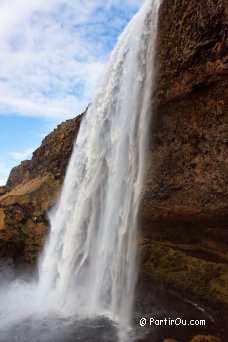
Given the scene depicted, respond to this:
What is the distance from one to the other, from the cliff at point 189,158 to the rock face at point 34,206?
7575 millimetres

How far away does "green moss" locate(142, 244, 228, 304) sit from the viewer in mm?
11641

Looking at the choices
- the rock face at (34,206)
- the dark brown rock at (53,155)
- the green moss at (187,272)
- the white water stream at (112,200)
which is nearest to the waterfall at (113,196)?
the white water stream at (112,200)

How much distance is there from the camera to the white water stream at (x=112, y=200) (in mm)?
13180

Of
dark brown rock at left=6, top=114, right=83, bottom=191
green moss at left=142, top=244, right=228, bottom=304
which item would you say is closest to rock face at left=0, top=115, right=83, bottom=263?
dark brown rock at left=6, top=114, right=83, bottom=191

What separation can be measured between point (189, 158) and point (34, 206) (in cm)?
1042

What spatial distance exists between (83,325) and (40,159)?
45.0 feet

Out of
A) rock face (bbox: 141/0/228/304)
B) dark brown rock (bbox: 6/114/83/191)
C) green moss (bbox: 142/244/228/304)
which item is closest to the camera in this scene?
rock face (bbox: 141/0/228/304)

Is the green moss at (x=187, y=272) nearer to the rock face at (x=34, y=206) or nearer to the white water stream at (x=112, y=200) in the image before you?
the white water stream at (x=112, y=200)

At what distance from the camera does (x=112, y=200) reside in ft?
44.6

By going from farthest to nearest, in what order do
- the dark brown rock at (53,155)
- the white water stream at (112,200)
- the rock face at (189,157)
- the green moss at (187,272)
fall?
the dark brown rock at (53,155)
the white water stream at (112,200)
the green moss at (187,272)
the rock face at (189,157)

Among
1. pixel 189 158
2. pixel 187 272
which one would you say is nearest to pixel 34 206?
pixel 187 272

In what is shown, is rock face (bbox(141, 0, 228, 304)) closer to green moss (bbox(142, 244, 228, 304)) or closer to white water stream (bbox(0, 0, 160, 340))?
green moss (bbox(142, 244, 228, 304))

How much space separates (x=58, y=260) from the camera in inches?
608

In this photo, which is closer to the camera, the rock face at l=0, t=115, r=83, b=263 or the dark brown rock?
the rock face at l=0, t=115, r=83, b=263
